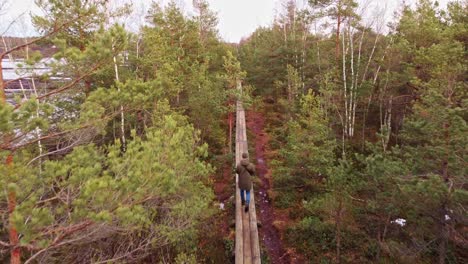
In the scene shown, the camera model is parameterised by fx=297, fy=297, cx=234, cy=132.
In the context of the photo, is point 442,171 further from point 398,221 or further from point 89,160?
point 89,160

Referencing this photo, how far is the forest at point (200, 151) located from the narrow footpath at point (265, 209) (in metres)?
0.07

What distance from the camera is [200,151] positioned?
647cm

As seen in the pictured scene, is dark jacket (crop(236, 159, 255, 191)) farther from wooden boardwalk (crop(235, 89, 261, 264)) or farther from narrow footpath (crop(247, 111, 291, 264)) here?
narrow footpath (crop(247, 111, 291, 264))

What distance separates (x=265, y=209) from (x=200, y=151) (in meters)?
7.65

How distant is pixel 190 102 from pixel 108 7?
5.87 metres

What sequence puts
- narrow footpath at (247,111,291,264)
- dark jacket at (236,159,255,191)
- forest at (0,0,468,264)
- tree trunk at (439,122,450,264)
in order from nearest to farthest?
1. forest at (0,0,468,264)
2. tree trunk at (439,122,450,264)
3. dark jacket at (236,159,255,191)
4. narrow footpath at (247,111,291,264)

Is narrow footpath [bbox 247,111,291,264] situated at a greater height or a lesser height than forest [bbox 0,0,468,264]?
lesser

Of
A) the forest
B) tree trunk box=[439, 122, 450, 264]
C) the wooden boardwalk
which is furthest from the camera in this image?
the wooden boardwalk

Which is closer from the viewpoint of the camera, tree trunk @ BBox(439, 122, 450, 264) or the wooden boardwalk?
tree trunk @ BBox(439, 122, 450, 264)

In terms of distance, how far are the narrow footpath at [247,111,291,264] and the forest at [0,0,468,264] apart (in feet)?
0.22

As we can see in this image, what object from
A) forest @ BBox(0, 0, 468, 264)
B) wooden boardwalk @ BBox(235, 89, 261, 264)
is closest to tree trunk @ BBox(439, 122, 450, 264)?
forest @ BBox(0, 0, 468, 264)

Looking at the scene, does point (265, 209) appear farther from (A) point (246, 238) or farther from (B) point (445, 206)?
(B) point (445, 206)

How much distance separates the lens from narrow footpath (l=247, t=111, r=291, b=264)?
1086cm

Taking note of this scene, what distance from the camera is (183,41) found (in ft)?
67.2
